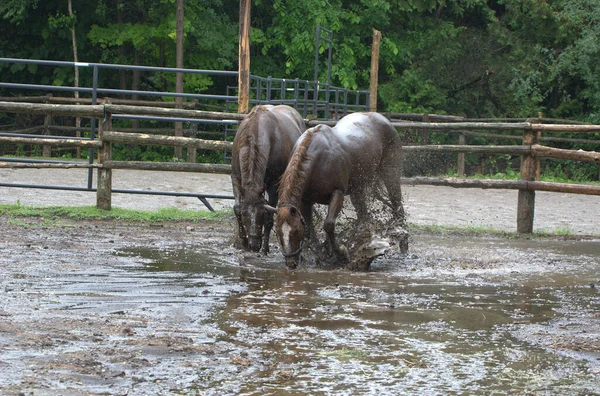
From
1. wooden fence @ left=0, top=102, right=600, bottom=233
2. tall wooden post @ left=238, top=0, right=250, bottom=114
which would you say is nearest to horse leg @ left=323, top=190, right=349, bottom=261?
wooden fence @ left=0, top=102, right=600, bottom=233

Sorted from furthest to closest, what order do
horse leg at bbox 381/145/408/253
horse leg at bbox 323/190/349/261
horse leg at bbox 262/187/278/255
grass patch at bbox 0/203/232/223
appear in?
1. grass patch at bbox 0/203/232/223
2. horse leg at bbox 381/145/408/253
3. horse leg at bbox 262/187/278/255
4. horse leg at bbox 323/190/349/261

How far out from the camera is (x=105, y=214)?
912cm

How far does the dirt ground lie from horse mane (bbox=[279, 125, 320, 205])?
0.58 meters

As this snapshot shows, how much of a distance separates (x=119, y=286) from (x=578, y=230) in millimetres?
6449

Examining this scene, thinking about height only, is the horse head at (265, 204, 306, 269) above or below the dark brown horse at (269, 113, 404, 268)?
below

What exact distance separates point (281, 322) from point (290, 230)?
175 centimetres

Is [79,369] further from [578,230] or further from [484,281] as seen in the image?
[578,230]

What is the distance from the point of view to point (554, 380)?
365 centimetres

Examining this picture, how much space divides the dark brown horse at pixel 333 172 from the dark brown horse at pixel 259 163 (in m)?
0.33

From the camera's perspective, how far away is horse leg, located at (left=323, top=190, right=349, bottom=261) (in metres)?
6.67

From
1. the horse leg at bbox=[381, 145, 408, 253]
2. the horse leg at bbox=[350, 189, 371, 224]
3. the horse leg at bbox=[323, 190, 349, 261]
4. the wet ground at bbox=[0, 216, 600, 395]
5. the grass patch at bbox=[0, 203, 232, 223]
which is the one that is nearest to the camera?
the wet ground at bbox=[0, 216, 600, 395]

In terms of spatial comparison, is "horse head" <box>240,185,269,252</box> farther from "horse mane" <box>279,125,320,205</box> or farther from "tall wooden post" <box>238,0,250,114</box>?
"tall wooden post" <box>238,0,250,114</box>

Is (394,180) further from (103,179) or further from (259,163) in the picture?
(103,179)

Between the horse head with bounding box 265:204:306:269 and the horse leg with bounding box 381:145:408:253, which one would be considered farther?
the horse leg with bounding box 381:145:408:253
